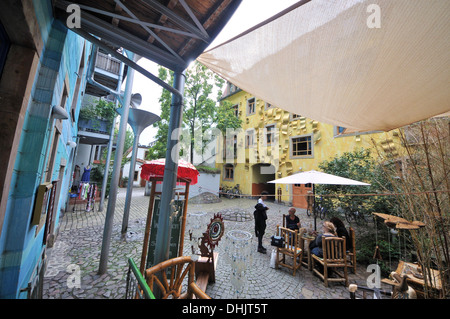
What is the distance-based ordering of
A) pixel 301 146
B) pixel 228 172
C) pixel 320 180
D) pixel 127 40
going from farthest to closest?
pixel 228 172 < pixel 301 146 < pixel 320 180 < pixel 127 40

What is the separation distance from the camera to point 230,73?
114 inches

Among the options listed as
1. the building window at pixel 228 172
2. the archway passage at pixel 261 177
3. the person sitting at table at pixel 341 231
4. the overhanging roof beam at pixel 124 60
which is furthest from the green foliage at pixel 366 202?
the building window at pixel 228 172

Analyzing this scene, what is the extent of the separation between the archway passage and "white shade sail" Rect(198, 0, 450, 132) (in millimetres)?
13776

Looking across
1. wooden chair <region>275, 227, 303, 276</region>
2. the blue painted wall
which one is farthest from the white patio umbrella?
the blue painted wall

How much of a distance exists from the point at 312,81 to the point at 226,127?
13952 mm

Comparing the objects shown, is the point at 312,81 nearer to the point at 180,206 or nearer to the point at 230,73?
the point at 230,73

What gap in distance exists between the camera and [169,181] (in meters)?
2.74

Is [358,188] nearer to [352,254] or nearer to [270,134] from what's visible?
[352,254]

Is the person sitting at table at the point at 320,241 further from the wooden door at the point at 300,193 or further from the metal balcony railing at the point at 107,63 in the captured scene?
the metal balcony railing at the point at 107,63

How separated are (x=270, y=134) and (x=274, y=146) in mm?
1248

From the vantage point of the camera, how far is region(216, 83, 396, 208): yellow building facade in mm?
11344

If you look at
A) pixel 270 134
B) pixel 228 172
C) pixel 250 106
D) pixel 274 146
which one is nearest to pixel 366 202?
pixel 274 146

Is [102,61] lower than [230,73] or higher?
higher

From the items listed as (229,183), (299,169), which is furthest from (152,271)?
(229,183)
